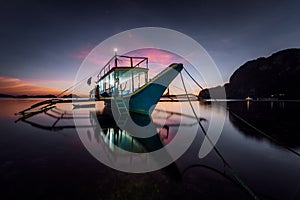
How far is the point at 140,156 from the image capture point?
526cm

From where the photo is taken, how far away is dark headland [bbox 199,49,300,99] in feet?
352

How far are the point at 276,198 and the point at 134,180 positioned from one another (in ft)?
10.0

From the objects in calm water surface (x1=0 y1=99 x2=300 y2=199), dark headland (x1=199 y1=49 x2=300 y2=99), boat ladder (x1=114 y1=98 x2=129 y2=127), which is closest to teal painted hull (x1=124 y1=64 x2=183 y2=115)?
boat ladder (x1=114 y1=98 x2=129 y2=127)

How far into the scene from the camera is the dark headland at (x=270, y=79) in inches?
4230

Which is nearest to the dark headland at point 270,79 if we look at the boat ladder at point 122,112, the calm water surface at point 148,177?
the boat ladder at point 122,112

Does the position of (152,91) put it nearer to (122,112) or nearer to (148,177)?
(122,112)

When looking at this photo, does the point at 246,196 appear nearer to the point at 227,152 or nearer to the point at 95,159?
the point at 227,152

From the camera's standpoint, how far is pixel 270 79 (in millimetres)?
131750

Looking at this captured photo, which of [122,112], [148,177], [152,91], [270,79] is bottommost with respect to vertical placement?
[148,177]

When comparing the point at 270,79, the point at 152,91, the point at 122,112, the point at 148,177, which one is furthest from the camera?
the point at 270,79

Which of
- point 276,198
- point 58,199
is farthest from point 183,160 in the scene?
point 58,199

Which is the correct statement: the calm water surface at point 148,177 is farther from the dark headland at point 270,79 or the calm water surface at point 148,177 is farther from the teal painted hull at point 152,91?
the dark headland at point 270,79

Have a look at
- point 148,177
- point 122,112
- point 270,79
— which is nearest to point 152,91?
point 122,112

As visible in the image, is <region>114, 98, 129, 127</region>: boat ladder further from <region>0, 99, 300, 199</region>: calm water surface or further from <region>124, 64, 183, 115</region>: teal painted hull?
<region>0, 99, 300, 199</region>: calm water surface
